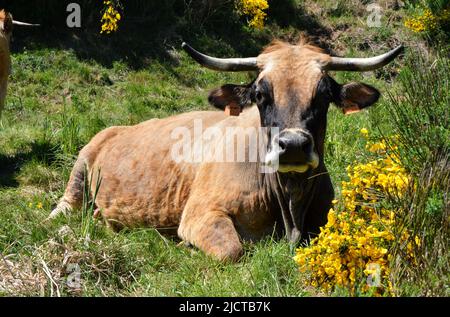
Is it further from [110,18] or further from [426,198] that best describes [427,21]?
[426,198]

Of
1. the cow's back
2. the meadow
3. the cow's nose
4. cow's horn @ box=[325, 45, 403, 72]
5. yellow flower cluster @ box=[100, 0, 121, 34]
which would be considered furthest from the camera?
yellow flower cluster @ box=[100, 0, 121, 34]

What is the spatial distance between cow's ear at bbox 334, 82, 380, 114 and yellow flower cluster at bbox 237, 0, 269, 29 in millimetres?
8175

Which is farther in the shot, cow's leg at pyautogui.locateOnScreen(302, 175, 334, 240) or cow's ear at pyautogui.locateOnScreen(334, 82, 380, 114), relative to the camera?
cow's leg at pyautogui.locateOnScreen(302, 175, 334, 240)

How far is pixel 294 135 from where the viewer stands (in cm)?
553

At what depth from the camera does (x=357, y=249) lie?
4.86 m

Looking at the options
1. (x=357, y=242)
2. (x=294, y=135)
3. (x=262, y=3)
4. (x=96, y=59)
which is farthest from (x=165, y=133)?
(x=262, y=3)

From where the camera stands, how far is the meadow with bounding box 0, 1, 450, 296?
521 centimetres

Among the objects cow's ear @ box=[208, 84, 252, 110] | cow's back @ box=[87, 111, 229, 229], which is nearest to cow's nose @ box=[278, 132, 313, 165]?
cow's ear @ box=[208, 84, 252, 110]

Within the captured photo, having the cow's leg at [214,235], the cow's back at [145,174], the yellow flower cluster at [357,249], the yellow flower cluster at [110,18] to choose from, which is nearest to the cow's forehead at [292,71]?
the yellow flower cluster at [357,249]

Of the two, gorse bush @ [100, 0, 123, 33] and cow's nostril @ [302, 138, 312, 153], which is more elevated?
gorse bush @ [100, 0, 123, 33]

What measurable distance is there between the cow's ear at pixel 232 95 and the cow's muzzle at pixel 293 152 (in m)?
0.98

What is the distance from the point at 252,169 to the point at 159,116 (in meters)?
5.19

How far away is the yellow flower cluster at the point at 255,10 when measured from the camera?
47.2 feet

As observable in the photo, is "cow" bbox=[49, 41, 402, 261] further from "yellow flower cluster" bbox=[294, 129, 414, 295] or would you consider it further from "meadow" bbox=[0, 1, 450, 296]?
"yellow flower cluster" bbox=[294, 129, 414, 295]
